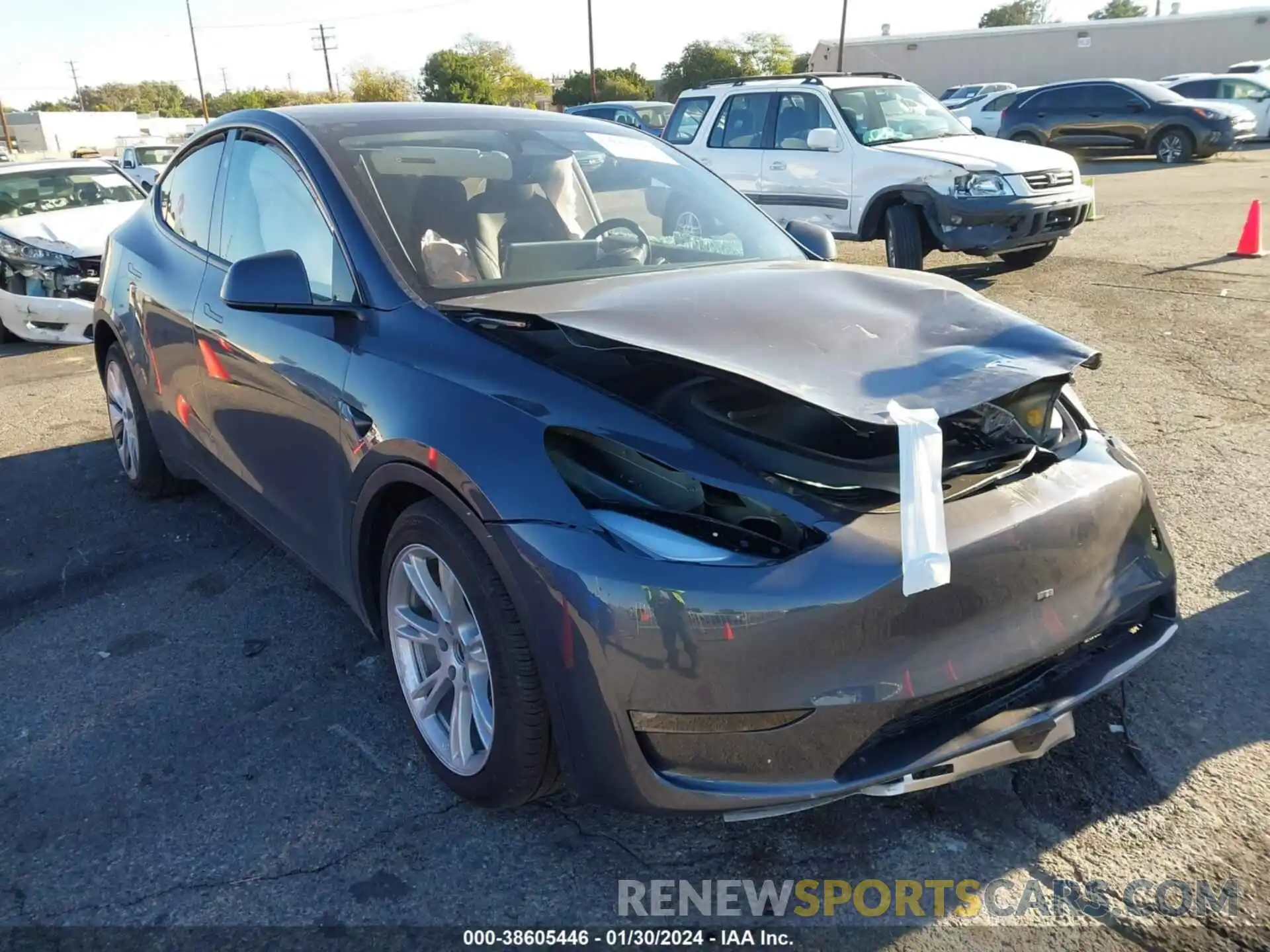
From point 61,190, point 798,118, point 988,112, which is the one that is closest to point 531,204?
point 798,118

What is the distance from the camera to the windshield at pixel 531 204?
120 inches

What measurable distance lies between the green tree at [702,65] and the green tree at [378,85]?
1511cm

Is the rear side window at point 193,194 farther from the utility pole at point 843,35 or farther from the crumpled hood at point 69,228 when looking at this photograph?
the utility pole at point 843,35

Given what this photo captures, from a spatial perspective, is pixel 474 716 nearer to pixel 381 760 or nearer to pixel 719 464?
pixel 381 760

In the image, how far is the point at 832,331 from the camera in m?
2.52

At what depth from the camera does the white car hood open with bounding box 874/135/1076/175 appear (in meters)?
8.57

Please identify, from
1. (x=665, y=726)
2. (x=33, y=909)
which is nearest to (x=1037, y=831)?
(x=665, y=726)

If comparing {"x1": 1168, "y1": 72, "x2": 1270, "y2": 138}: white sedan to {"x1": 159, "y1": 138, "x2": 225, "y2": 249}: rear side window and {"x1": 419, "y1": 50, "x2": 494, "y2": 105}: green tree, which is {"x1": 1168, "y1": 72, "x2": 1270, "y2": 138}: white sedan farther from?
{"x1": 419, "y1": 50, "x2": 494, "y2": 105}: green tree

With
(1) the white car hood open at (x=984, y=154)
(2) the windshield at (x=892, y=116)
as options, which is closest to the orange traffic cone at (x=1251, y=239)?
(1) the white car hood open at (x=984, y=154)

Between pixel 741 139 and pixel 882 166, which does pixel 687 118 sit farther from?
pixel 882 166

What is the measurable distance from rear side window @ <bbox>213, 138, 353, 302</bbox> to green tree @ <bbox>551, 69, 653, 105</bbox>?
46747mm

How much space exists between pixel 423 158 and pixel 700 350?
1544mm

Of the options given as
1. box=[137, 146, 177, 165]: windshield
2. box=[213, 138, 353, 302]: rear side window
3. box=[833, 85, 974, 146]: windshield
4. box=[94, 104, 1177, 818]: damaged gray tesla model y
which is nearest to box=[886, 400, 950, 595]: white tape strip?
box=[94, 104, 1177, 818]: damaged gray tesla model y

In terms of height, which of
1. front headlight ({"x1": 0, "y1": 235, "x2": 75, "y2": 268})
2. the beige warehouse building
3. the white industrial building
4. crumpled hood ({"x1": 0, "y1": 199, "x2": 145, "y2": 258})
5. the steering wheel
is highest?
the beige warehouse building
